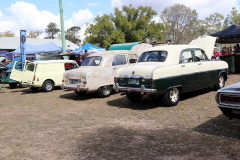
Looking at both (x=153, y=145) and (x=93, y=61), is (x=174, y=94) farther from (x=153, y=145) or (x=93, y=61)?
(x=93, y=61)

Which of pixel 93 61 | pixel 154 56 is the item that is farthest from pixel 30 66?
pixel 154 56

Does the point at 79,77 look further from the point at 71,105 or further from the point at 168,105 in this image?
the point at 168,105

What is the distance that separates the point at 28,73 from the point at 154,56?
7169 mm

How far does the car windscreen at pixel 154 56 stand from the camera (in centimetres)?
774

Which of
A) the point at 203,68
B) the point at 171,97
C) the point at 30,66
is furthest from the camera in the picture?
the point at 30,66

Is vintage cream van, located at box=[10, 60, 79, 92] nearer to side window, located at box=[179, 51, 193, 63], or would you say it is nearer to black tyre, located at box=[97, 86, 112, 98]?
black tyre, located at box=[97, 86, 112, 98]

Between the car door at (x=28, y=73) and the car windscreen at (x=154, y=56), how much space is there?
6371 millimetres

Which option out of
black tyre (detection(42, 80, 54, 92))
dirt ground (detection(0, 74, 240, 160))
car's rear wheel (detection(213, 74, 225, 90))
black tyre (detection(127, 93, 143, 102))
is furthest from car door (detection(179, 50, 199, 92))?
black tyre (detection(42, 80, 54, 92))

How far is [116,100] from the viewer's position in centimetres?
920

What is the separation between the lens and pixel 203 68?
8438 mm

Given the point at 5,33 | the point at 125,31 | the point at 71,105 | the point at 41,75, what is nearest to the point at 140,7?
the point at 125,31

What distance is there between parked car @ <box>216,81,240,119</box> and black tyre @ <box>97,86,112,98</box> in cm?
572

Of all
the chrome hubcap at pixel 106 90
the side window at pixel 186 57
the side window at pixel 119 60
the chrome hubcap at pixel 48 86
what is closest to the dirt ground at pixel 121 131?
the chrome hubcap at pixel 106 90

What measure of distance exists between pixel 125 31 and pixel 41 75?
3274 centimetres
